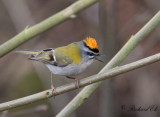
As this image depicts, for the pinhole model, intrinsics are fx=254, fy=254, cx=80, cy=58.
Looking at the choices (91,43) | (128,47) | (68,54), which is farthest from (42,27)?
(68,54)

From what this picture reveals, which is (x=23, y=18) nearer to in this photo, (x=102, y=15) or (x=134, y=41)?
(x=102, y=15)

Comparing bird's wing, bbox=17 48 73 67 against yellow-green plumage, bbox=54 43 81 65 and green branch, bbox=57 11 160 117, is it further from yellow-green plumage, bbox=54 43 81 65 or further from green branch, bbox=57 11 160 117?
green branch, bbox=57 11 160 117

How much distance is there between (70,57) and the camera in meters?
3.35

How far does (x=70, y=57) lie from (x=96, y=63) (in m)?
1.90

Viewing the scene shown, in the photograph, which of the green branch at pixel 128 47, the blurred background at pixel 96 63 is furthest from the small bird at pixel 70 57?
the blurred background at pixel 96 63

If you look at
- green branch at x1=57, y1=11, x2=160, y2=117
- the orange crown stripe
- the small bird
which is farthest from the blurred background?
green branch at x1=57, y1=11, x2=160, y2=117

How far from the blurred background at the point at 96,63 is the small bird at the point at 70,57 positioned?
29.1 inches

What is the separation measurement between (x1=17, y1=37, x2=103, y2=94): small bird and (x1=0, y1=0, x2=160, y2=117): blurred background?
0.74m

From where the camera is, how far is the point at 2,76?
5.69 m

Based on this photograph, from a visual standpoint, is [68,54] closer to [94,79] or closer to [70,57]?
[70,57]

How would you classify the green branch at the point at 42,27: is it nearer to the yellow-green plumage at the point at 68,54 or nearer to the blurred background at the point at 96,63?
the yellow-green plumage at the point at 68,54

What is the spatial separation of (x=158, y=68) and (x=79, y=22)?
8.08 ft

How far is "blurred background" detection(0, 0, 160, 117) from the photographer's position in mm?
4062

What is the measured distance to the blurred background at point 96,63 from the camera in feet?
13.3
